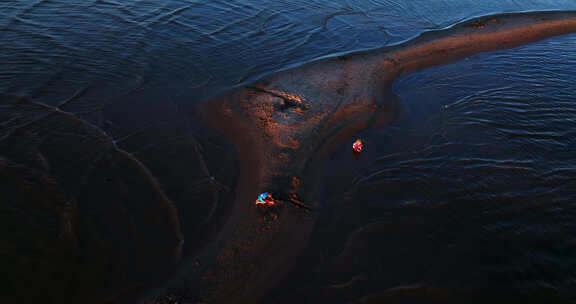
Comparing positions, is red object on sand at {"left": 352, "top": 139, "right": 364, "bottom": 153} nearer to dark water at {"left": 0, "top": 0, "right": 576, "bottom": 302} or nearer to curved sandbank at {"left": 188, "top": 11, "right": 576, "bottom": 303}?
dark water at {"left": 0, "top": 0, "right": 576, "bottom": 302}

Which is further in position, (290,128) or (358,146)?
(290,128)

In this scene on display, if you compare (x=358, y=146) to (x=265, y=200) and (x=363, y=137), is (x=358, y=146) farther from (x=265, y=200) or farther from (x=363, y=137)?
(x=265, y=200)

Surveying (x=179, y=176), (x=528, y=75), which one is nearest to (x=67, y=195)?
(x=179, y=176)

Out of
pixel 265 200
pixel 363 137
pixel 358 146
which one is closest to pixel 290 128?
pixel 358 146

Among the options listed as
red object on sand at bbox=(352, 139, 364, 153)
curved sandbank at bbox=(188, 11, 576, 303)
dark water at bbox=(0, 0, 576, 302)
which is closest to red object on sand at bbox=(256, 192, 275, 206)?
curved sandbank at bbox=(188, 11, 576, 303)

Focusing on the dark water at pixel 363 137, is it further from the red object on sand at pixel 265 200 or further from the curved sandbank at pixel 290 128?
the red object on sand at pixel 265 200

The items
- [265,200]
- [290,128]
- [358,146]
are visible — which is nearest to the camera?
[265,200]
